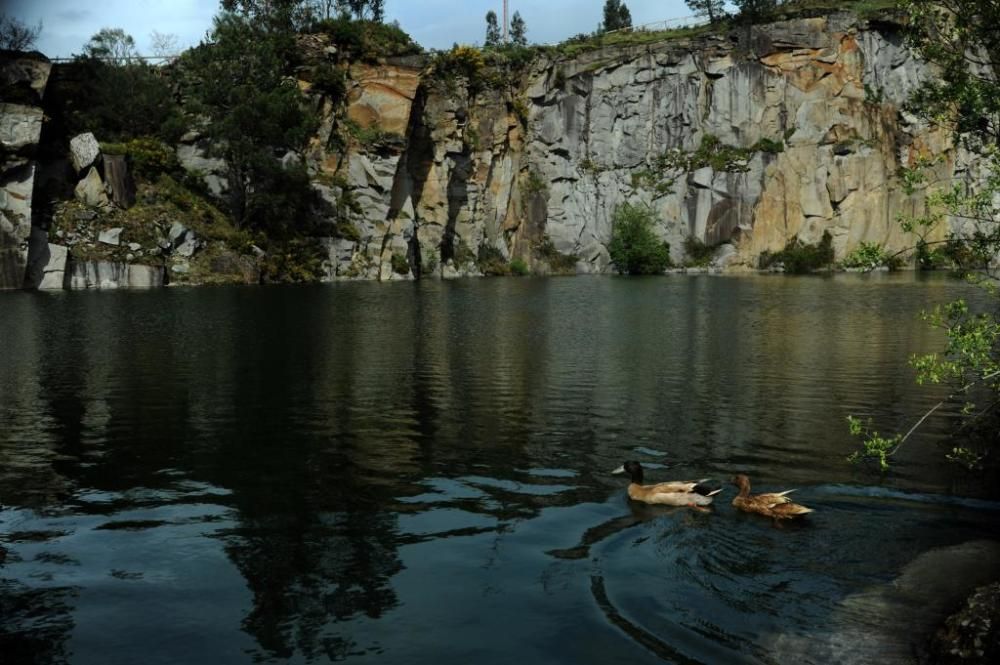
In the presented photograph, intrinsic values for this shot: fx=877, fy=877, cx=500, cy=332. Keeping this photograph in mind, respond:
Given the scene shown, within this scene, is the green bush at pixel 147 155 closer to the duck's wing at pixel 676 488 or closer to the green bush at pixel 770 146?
the green bush at pixel 770 146

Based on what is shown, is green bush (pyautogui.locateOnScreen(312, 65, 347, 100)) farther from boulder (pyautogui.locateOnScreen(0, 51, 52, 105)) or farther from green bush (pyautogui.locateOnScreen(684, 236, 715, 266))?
green bush (pyautogui.locateOnScreen(684, 236, 715, 266))

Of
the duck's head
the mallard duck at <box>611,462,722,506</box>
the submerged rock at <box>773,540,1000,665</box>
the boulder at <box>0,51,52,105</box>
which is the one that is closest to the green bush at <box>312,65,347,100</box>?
the boulder at <box>0,51,52,105</box>

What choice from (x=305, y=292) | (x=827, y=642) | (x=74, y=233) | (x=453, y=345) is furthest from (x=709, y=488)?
(x=74, y=233)

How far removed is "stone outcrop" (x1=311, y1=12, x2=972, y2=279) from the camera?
388 feet

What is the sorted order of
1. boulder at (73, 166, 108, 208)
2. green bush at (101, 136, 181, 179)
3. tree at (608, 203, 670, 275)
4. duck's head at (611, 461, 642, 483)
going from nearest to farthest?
duck's head at (611, 461, 642, 483) → boulder at (73, 166, 108, 208) → green bush at (101, 136, 181, 179) → tree at (608, 203, 670, 275)

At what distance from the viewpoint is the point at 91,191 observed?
7875cm

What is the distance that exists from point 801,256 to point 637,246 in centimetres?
2211

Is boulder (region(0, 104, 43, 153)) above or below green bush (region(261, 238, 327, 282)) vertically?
above

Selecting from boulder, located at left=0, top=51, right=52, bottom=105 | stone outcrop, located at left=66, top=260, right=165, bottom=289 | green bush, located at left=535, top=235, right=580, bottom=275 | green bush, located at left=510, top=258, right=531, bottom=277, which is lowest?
stone outcrop, located at left=66, top=260, right=165, bottom=289

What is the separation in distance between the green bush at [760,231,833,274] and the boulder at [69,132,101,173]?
8414 cm

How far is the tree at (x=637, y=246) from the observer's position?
11944 centimetres

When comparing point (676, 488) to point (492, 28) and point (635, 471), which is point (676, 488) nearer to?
point (635, 471)

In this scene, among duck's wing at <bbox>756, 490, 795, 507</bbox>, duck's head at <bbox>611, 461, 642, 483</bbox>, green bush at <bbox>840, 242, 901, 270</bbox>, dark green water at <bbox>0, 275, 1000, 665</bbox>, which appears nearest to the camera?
dark green water at <bbox>0, 275, 1000, 665</bbox>

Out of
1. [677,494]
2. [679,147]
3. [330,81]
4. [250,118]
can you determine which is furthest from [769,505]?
[679,147]
